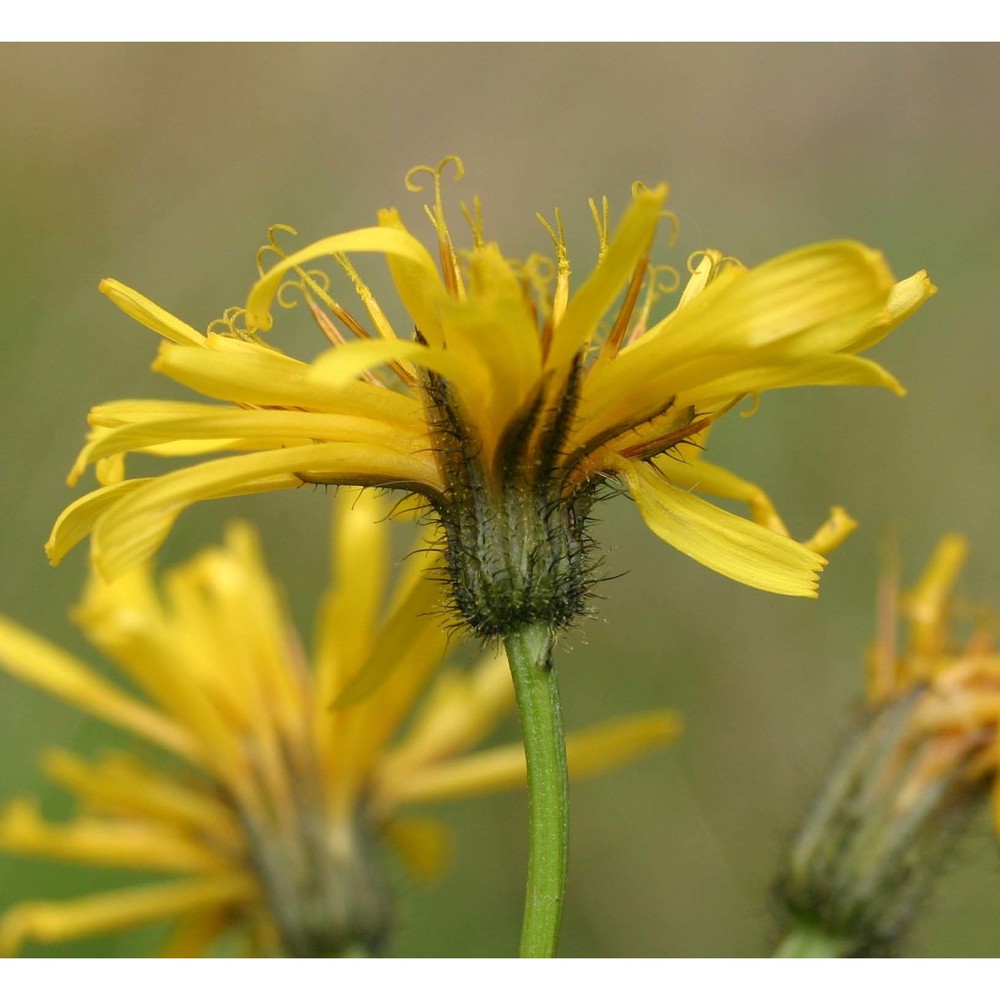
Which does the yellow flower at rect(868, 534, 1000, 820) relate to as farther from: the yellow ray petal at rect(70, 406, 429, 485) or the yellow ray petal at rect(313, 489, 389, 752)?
the yellow ray petal at rect(70, 406, 429, 485)

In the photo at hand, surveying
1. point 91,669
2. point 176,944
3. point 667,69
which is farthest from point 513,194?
point 176,944

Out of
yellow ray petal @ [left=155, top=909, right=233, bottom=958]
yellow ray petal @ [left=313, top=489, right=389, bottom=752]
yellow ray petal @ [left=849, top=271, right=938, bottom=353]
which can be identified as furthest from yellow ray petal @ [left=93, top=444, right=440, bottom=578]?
yellow ray petal @ [left=155, top=909, right=233, bottom=958]

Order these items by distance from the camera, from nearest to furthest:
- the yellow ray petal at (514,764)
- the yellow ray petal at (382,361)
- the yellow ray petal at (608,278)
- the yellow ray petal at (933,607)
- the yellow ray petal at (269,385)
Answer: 1. the yellow ray petal at (382,361)
2. the yellow ray petal at (608,278)
3. the yellow ray petal at (269,385)
4. the yellow ray petal at (933,607)
5. the yellow ray petal at (514,764)

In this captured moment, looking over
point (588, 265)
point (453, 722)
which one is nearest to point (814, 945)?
point (453, 722)

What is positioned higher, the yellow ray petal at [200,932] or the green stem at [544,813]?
the green stem at [544,813]

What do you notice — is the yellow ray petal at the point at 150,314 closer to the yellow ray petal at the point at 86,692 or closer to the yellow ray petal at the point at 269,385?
the yellow ray petal at the point at 269,385

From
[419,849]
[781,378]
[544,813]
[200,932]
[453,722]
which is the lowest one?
[200,932]

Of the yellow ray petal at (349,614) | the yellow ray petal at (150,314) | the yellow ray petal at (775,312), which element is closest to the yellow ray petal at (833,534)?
the yellow ray petal at (775,312)

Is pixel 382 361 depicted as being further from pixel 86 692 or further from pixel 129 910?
pixel 129 910
